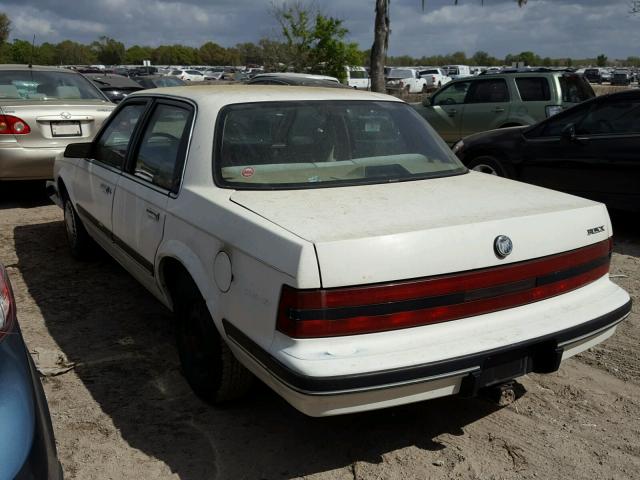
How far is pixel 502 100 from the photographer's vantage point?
11.6 meters

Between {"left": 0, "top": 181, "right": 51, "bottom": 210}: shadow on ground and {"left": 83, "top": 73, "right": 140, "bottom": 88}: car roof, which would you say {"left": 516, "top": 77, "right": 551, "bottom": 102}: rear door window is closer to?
{"left": 0, "top": 181, "right": 51, "bottom": 210}: shadow on ground

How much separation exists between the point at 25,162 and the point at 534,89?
26.6ft

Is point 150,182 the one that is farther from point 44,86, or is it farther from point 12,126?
point 44,86

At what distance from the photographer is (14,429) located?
6.08ft

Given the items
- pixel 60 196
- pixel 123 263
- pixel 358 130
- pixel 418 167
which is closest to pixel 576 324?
pixel 418 167

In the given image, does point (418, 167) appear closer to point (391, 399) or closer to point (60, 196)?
point (391, 399)

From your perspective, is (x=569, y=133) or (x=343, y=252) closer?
(x=343, y=252)

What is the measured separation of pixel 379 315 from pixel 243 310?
1.88 feet

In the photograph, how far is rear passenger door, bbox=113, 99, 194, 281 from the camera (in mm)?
3457

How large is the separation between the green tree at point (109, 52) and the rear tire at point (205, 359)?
99.3m

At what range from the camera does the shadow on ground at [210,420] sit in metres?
2.92

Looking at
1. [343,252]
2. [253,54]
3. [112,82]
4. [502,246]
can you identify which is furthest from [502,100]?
[253,54]

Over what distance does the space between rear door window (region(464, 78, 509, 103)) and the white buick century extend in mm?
8124

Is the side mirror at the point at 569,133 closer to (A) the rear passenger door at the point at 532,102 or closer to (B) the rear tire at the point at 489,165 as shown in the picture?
(B) the rear tire at the point at 489,165
